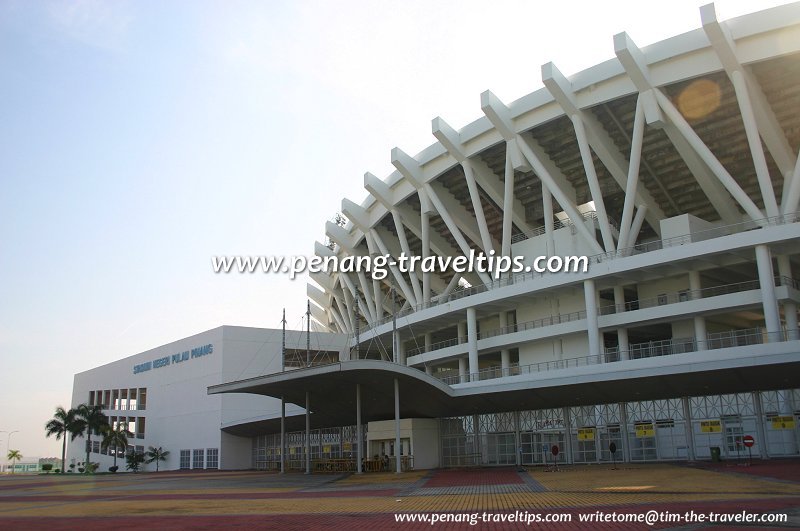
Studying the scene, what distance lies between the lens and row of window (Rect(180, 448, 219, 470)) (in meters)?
57.9

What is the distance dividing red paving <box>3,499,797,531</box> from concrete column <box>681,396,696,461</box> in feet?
65.6

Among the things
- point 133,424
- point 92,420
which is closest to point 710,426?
point 92,420

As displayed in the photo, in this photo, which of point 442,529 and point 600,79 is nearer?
point 442,529

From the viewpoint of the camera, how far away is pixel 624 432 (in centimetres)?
3616

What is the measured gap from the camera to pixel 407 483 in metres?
27.9

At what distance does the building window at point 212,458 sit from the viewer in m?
57.6

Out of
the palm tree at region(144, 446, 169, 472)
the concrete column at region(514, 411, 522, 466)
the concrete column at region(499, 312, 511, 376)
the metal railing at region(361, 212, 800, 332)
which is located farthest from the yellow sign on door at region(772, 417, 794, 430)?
the palm tree at region(144, 446, 169, 472)

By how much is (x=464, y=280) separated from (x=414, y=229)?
6.91m

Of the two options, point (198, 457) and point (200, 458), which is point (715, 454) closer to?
point (200, 458)

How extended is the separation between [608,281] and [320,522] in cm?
2783

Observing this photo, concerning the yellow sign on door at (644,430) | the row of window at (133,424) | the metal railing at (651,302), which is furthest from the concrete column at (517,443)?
the row of window at (133,424)

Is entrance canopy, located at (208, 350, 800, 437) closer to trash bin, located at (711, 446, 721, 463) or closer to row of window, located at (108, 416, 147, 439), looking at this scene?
trash bin, located at (711, 446, 721, 463)

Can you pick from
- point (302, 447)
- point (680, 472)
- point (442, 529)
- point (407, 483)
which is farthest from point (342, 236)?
point (442, 529)

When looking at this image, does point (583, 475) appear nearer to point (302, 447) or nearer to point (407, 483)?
point (407, 483)
